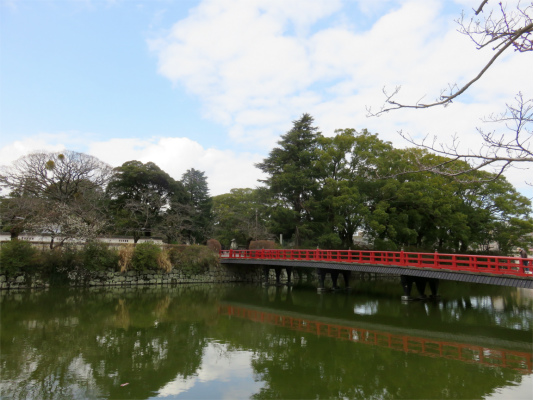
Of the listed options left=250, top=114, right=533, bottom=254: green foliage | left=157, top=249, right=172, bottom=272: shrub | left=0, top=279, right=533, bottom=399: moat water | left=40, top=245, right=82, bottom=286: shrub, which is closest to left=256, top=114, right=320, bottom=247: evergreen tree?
left=250, top=114, right=533, bottom=254: green foliage

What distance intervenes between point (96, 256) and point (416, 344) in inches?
715

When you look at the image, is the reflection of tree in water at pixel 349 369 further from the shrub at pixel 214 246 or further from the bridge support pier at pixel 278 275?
the shrub at pixel 214 246

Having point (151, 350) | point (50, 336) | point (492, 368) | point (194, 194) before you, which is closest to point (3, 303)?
point (50, 336)

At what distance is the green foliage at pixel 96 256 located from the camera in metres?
22.0

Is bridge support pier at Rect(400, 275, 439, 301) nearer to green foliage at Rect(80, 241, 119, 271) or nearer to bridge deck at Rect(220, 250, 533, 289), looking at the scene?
bridge deck at Rect(220, 250, 533, 289)

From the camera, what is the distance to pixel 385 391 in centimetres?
694

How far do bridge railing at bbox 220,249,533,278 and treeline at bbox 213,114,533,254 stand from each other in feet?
10.3

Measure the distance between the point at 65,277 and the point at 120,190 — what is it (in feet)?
34.2

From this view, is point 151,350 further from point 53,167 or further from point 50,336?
point 53,167

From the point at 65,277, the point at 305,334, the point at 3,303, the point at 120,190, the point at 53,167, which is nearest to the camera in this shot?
the point at 305,334

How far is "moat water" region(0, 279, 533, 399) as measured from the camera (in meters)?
7.01

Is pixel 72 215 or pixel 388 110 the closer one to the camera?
pixel 388 110

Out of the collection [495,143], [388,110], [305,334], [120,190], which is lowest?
[305,334]

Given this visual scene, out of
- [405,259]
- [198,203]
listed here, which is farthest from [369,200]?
[198,203]
